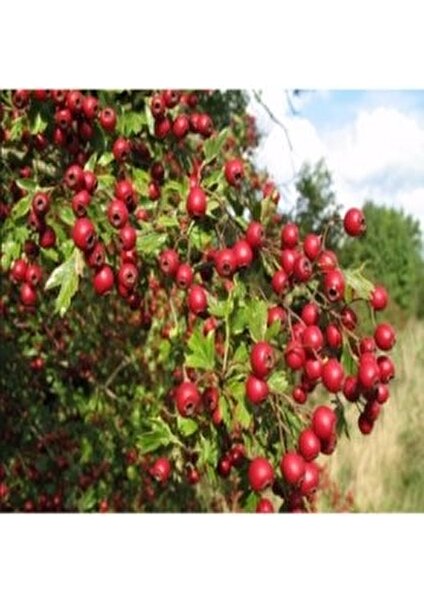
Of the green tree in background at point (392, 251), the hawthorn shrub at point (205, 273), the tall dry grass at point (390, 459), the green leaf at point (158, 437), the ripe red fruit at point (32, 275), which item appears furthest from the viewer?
the green tree in background at point (392, 251)

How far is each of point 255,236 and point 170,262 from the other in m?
0.16

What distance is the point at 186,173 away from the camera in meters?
2.06

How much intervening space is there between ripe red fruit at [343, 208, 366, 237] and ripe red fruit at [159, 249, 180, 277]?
0.33 m

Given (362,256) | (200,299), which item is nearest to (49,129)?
(200,299)

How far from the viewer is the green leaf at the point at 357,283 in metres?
1.60

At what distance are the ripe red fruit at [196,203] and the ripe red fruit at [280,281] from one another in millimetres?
169

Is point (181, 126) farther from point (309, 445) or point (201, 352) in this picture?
point (309, 445)

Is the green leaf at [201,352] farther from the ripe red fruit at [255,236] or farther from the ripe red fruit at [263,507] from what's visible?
the ripe red fruit at [263,507]

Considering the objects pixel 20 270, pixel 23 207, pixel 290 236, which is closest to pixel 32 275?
pixel 20 270

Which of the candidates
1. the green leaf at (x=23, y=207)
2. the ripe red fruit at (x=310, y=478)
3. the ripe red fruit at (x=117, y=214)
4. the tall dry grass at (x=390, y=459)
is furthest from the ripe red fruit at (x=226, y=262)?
the tall dry grass at (x=390, y=459)

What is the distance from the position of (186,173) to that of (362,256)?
7.61 m
